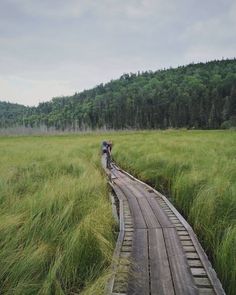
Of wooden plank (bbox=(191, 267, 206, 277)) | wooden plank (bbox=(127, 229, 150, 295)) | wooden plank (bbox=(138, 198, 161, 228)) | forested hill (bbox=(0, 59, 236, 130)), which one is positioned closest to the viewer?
wooden plank (bbox=(127, 229, 150, 295))

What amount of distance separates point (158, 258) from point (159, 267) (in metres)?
0.26

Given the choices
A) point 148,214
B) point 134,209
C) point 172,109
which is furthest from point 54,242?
point 172,109

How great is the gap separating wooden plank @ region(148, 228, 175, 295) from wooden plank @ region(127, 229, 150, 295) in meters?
0.07

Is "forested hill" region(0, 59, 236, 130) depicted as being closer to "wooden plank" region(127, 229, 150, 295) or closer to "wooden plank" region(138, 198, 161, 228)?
"wooden plank" region(138, 198, 161, 228)

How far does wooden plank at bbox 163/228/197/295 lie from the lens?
3.20 metres

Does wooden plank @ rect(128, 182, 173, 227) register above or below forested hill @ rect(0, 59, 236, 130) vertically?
below

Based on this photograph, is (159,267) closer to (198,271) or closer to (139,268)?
(139,268)

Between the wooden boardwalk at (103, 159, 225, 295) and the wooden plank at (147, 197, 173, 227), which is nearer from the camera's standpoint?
the wooden boardwalk at (103, 159, 225, 295)

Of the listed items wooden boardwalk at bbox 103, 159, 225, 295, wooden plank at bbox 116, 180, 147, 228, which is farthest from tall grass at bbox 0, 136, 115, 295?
wooden plank at bbox 116, 180, 147, 228

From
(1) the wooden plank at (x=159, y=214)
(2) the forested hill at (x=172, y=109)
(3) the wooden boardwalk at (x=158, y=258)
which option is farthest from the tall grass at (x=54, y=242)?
(2) the forested hill at (x=172, y=109)

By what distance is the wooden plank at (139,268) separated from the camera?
3174 millimetres

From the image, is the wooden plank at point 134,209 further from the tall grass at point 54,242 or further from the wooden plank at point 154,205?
the tall grass at point 54,242

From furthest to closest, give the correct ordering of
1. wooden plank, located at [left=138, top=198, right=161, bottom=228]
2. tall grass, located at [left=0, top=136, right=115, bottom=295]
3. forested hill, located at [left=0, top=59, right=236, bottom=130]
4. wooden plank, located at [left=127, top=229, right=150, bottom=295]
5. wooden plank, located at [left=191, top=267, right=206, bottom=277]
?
forested hill, located at [left=0, top=59, right=236, bottom=130]
wooden plank, located at [left=138, top=198, right=161, bottom=228]
wooden plank, located at [left=191, top=267, right=206, bottom=277]
tall grass, located at [left=0, top=136, right=115, bottom=295]
wooden plank, located at [left=127, top=229, right=150, bottom=295]

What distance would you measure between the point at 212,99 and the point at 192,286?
79.3 m
